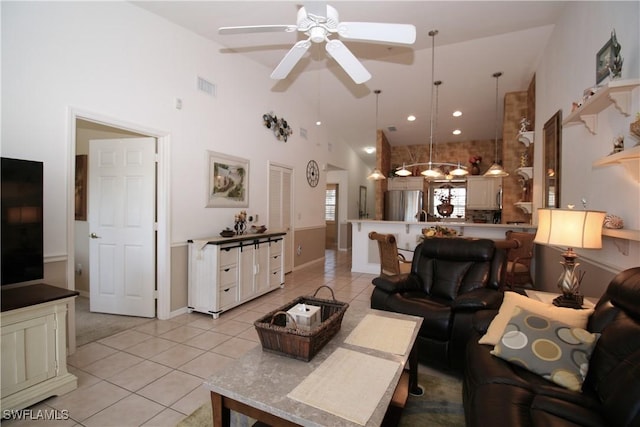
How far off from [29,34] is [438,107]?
6.48 metres

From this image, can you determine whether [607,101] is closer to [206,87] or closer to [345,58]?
[345,58]

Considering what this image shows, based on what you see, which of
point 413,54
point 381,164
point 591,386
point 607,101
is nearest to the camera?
point 591,386

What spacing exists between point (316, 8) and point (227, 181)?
2847 millimetres

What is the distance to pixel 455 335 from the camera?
7.43ft

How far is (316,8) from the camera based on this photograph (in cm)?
200

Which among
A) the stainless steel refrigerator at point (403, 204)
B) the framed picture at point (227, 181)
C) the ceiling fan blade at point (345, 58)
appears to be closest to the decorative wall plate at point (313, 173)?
the framed picture at point (227, 181)

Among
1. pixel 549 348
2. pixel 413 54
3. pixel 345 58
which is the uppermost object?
pixel 413 54

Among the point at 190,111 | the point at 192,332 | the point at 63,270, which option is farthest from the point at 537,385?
the point at 190,111

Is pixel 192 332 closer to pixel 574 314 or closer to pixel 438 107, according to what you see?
pixel 574 314

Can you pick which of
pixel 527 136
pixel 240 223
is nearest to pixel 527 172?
pixel 527 136

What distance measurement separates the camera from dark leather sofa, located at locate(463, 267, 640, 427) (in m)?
1.21

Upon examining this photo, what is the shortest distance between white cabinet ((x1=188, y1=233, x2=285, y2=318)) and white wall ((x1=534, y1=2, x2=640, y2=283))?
3673 millimetres

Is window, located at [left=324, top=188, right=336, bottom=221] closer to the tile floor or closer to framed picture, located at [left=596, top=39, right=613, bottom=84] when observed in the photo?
the tile floor

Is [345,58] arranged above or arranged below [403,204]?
above
